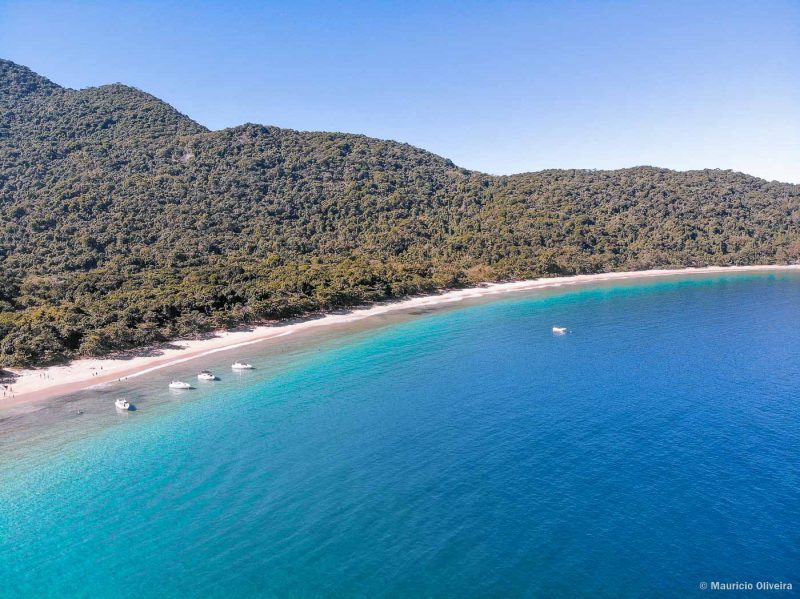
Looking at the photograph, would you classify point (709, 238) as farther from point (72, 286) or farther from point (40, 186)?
point (40, 186)

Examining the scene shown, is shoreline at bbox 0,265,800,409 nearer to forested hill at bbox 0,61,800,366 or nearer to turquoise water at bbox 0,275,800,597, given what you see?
forested hill at bbox 0,61,800,366

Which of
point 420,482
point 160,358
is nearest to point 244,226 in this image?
point 160,358

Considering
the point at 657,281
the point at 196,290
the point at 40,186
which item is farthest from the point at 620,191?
the point at 40,186

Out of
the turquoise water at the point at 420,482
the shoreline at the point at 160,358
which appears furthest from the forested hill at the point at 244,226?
the turquoise water at the point at 420,482

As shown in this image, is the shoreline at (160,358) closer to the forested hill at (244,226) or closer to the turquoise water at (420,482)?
the forested hill at (244,226)

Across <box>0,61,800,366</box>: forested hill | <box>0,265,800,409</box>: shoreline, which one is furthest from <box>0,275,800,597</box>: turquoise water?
<box>0,61,800,366</box>: forested hill

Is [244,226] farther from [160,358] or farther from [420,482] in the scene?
[420,482]
